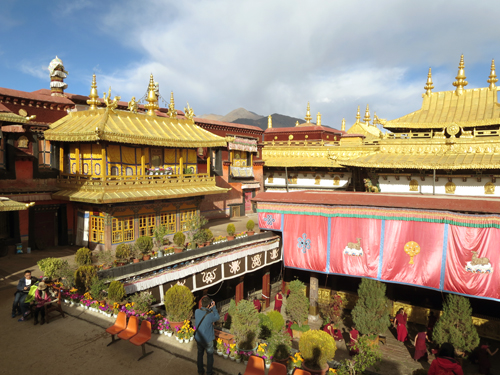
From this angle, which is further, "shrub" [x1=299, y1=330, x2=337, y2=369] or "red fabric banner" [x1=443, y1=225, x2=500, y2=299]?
"red fabric banner" [x1=443, y1=225, x2=500, y2=299]

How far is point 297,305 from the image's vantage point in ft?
48.4

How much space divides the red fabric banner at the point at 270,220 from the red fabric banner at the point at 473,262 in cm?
770

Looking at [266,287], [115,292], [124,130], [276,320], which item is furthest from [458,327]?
[124,130]

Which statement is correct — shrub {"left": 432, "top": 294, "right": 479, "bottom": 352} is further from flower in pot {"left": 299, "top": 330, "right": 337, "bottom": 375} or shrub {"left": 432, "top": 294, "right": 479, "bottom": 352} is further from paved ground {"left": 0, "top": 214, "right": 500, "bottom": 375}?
paved ground {"left": 0, "top": 214, "right": 500, "bottom": 375}

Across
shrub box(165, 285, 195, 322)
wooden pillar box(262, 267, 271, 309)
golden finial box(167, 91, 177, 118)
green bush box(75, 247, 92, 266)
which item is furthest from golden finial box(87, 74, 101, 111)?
shrub box(165, 285, 195, 322)

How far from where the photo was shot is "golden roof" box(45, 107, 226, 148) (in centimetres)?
1747

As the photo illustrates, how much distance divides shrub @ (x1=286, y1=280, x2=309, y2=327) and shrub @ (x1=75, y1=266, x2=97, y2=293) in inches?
329

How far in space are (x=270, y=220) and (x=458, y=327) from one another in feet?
30.1

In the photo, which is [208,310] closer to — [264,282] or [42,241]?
[264,282]

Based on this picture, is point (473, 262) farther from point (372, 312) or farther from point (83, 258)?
point (83, 258)

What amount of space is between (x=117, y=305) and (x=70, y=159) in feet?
42.7

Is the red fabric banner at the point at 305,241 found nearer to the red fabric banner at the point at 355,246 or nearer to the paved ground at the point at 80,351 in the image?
the red fabric banner at the point at 355,246

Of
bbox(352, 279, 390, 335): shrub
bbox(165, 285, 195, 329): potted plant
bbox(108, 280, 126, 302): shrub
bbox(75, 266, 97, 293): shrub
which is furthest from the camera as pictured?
bbox(352, 279, 390, 335): shrub

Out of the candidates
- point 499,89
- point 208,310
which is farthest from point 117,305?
point 499,89
